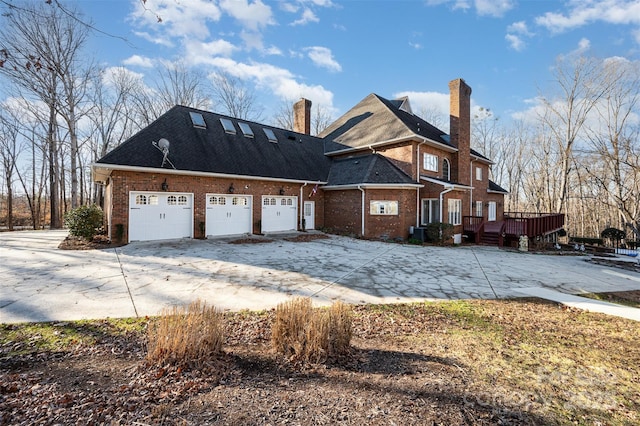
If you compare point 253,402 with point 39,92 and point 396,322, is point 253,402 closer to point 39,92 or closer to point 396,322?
point 396,322

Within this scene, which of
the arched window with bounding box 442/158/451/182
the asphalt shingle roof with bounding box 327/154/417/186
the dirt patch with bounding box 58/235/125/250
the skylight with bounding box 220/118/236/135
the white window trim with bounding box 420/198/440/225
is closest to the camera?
the dirt patch with bounding box 58/235/125/250

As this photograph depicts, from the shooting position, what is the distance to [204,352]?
10.1 feet

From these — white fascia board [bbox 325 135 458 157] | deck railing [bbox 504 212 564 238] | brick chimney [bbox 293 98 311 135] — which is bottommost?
deck railing [bbox 504 212 564 238]

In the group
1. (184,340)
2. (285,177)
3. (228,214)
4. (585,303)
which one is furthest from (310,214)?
(184,340)

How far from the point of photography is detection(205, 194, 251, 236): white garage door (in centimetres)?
1373

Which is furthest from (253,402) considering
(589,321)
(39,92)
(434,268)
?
(39,92)

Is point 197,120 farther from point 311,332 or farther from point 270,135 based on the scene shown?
point 311,332

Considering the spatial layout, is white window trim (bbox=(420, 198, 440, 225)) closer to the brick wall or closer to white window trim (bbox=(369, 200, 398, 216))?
the brick wall

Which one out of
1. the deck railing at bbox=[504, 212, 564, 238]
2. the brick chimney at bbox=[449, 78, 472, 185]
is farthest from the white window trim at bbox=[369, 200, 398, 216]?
the deck railing at bbox=[504, 212, 564, 238]

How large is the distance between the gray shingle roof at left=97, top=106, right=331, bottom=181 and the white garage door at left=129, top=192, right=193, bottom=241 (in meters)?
1.40

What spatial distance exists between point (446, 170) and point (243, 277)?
16.7 meters

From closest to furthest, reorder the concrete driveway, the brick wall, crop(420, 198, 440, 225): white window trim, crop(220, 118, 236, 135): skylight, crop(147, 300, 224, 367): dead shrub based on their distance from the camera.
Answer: crop(147, 300, 224, 367): dead shrub < the concrete driveway < the brick wall < crop(220, 118, 236, 135): skylight < crop(420, 198, 440, 225): white window trim

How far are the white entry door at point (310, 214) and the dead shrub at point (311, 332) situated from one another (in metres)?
13.8

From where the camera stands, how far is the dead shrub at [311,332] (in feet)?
10.5
